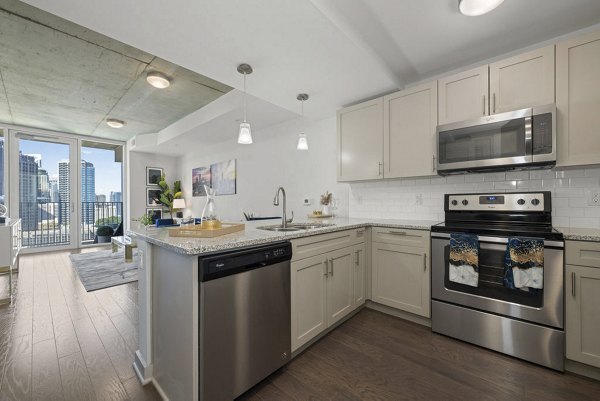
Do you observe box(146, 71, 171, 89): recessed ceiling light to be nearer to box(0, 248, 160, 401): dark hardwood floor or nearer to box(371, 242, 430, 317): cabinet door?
box(0, 248, 160, 401): dark hardwood floor

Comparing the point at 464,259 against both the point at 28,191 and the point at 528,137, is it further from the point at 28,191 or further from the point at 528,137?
the point at 28,191

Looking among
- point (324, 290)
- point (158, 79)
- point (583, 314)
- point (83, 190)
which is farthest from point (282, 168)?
point (83, 190)

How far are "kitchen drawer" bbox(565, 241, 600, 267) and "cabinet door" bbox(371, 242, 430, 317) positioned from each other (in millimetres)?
877

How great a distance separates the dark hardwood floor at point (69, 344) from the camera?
1513mm

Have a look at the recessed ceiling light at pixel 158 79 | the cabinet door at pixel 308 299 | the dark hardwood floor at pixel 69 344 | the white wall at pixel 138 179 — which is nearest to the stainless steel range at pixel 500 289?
the cabinet door at pixel 308 299

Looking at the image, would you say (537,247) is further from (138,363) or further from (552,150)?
(138,363)

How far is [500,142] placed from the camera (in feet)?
6.63

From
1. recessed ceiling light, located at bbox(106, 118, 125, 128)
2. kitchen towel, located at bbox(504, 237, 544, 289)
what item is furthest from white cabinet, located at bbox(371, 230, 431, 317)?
recessed ceiling light, located at bbox(106, 118, 125, 128)

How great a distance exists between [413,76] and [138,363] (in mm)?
3626

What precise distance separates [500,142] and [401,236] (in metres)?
1.12

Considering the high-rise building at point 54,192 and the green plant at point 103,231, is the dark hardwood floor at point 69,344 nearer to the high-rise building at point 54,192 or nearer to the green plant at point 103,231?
the high-rise building at point 54,192

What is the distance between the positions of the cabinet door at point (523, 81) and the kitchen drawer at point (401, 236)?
1.22 metres

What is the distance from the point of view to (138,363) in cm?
167

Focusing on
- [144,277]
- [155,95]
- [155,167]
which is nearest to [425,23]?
[144,277]
